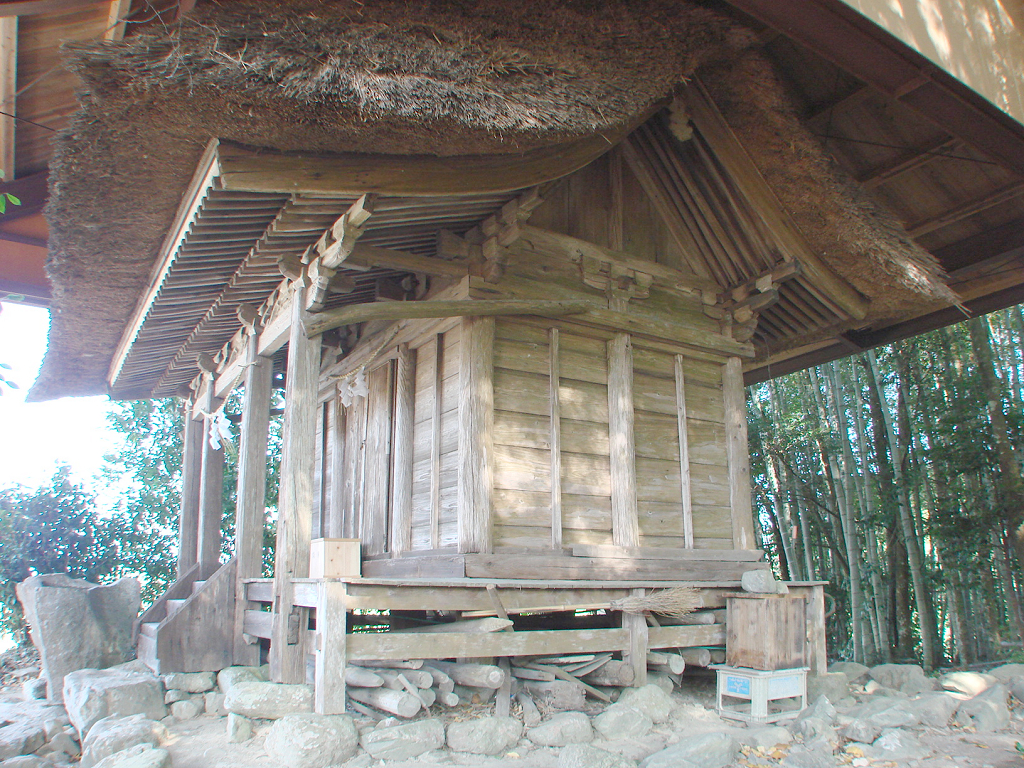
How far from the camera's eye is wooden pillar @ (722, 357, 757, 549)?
22.9 ft

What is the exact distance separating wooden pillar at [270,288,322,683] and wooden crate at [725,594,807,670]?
10.2 feet

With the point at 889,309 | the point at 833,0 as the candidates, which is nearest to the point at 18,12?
the point at 833,0

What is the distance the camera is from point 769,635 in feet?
17.8

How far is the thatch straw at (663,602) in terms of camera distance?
5.40 m

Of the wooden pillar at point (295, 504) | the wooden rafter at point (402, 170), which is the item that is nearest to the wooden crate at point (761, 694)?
the wooden pillar at point (295, 504)

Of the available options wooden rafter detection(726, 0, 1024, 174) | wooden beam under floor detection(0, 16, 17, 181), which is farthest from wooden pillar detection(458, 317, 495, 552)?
wooden beam under floor detection(0, 16, 17, 181)

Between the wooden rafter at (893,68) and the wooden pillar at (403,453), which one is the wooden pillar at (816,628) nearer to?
the wooden pillar at (403,453)

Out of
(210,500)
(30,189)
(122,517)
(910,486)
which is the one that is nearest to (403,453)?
(210,500)

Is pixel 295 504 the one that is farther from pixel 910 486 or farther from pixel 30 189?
pixel 910 486

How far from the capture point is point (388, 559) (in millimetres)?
6348

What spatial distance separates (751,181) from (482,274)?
7.88 ft

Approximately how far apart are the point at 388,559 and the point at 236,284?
2.58m

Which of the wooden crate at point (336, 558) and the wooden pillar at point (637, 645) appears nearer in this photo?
the wooden crate at point (336, 558)

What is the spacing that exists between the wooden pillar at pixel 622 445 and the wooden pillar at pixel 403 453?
5.51 ft
